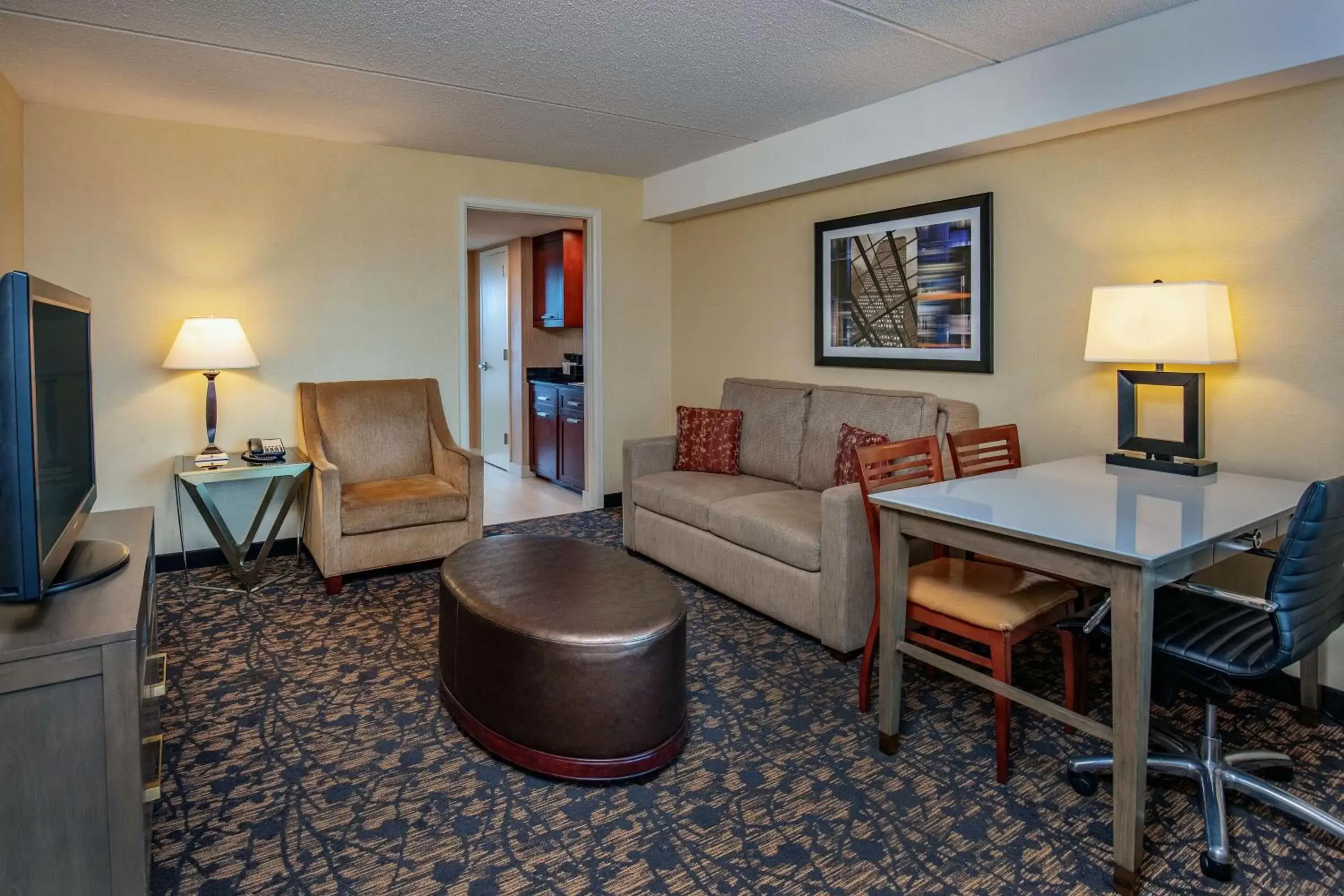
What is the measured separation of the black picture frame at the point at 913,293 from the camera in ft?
11.5

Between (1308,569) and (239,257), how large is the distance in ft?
15.1

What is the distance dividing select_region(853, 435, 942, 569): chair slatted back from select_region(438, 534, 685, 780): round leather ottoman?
2.17 feet

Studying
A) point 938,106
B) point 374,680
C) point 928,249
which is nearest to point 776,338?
point 928,249

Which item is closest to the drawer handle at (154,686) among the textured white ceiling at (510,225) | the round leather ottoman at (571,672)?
the round leather ottoman at (571,672)

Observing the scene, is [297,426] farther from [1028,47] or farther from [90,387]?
[1028,47]

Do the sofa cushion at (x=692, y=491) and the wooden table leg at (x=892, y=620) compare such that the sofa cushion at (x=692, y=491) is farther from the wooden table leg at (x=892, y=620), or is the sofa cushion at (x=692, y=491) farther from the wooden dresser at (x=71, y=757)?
the wooden dresser at (x=71, y=757)

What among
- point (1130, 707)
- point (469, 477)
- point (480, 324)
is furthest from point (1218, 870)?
point (480, 324)

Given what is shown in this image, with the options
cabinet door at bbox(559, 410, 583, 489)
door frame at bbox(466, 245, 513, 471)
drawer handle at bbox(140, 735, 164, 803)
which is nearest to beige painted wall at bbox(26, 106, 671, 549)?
cabinet door at bbox(559, 410, 583, 489)

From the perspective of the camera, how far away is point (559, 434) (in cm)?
633

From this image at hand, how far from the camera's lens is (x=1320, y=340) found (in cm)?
253

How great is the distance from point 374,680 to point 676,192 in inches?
142

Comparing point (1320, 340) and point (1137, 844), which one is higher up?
point (1320, 340)

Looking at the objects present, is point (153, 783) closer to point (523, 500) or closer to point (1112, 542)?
point (1112, 542)

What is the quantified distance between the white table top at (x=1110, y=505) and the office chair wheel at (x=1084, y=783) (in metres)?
0.70
